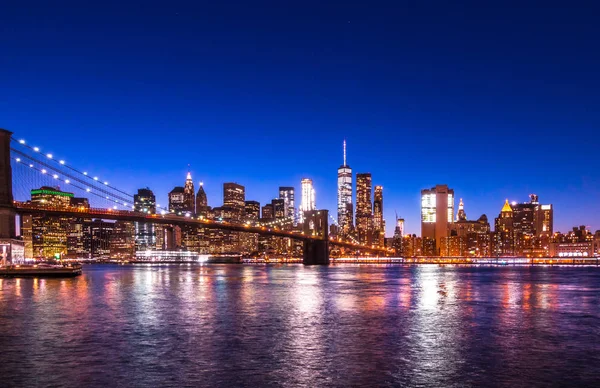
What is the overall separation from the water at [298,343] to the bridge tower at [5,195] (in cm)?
2841

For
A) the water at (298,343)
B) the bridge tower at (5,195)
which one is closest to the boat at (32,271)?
the bridge tower at (5,195)

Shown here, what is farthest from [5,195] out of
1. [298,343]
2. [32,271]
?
[298,343]

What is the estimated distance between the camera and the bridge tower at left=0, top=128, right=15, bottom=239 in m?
60.6

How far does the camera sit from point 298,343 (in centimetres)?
2055

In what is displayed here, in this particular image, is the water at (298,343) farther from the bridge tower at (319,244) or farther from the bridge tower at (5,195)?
the bridge tower at (319,244)

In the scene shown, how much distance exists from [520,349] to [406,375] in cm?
579

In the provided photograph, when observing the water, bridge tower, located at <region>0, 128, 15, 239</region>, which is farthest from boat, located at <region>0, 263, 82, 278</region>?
the water

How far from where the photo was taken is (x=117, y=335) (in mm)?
22297

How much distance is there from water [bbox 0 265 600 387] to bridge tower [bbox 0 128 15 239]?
93.2ft

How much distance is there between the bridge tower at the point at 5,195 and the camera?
6056cm

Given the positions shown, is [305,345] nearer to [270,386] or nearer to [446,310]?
[270,386]

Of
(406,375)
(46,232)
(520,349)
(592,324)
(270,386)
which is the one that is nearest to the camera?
(270,386)

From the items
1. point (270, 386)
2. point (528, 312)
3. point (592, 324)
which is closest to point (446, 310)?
point (528, 312)

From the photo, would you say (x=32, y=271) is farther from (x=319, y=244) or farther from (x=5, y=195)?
(x=319, y=244)
